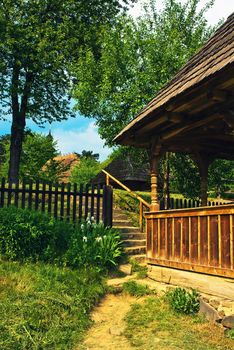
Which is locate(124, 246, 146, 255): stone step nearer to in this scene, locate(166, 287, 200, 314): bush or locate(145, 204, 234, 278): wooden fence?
locate(145, 204, 234, 278): wooden fence

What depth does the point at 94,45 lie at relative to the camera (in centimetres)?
2078

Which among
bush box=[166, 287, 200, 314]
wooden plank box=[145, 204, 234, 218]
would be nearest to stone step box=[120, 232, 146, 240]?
wooden plank box=[145, 204, 234, 218]

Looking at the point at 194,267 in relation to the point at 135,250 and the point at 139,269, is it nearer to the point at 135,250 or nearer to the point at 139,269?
the point at 139,269

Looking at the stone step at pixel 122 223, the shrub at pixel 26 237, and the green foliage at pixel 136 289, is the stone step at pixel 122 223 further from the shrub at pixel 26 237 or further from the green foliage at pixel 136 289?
the green foliage at pixel 136 289

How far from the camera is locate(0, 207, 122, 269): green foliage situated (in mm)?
7254

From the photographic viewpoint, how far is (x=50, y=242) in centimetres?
759

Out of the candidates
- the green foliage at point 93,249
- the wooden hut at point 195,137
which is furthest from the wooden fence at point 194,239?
the green foliage at point 93,249

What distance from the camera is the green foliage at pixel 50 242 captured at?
7254 millimetres

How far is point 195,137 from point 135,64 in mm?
5892

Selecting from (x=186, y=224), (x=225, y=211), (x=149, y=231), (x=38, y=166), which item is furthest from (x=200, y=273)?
(x=38, y=166)

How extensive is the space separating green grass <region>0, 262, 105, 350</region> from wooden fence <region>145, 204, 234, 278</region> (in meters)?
1.45

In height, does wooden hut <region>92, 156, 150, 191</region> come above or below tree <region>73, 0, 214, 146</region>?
below

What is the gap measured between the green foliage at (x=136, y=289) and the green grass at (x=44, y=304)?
454 millimetres

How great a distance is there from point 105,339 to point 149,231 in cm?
330
